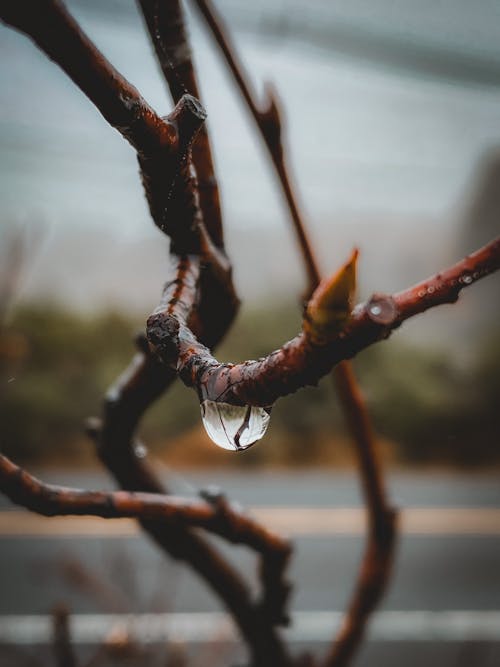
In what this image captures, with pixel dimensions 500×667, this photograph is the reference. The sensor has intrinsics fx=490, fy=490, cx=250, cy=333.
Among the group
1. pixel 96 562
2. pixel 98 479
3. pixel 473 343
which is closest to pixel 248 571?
pixel 96 562

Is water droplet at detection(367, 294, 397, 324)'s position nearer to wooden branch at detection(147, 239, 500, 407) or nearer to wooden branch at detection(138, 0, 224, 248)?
wooden branch at detection(147, 239, 500, 407)

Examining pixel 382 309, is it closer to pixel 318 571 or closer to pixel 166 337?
pixel 166 337

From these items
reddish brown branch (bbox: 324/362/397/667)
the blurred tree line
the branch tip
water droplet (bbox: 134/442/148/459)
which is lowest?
the blurred tree line

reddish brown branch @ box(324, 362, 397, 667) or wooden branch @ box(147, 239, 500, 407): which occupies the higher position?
wooden branch @ box(147, 239, 500, 407)

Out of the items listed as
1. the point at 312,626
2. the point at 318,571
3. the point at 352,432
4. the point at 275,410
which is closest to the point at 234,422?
the point at 352,432

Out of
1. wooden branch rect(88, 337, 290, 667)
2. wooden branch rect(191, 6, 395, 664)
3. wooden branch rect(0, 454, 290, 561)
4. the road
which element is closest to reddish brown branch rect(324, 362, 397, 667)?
wooden branch rect(191, 6, 395, 664)

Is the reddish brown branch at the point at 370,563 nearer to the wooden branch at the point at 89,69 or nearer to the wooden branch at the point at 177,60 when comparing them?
the wooden branch at the point at 177,60

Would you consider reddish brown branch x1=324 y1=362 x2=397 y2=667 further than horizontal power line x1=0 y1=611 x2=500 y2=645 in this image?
No

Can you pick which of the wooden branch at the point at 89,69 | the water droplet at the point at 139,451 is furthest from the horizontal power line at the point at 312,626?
the wooden branch at the point at 89,69
